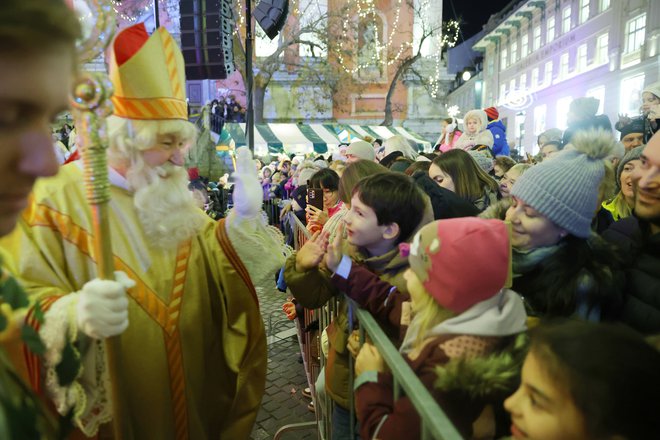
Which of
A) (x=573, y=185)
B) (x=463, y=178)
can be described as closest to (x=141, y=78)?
(x=573, y=185)

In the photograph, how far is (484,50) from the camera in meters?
34.6

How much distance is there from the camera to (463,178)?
352cm

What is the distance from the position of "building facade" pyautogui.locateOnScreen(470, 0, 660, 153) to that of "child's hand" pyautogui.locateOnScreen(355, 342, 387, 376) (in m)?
17.6

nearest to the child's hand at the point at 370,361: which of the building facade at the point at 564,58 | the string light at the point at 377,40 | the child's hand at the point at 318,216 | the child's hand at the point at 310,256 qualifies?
the child's hand at the point at 310,256

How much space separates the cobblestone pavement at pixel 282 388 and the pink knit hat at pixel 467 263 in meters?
1.11

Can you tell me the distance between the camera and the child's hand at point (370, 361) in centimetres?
159

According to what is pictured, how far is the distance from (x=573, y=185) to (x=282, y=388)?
3027mm

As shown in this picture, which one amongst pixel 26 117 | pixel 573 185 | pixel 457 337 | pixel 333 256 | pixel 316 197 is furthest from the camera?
pixel 316 197

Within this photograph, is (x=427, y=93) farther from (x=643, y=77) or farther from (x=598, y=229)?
(x=598, y=229)

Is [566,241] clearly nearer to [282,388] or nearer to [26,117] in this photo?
[26,117]

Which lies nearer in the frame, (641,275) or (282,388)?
(641,275)

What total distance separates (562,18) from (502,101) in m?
6.99

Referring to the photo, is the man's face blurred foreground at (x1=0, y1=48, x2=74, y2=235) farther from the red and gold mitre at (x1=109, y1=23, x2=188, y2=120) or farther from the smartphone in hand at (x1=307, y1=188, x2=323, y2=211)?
the smartphone in hand at (x1=307, y1=188, x2=323, y2=211)

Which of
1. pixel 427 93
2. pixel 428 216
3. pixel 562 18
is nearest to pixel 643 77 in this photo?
pixel 562 18
